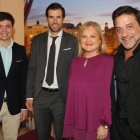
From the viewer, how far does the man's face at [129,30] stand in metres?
1.86

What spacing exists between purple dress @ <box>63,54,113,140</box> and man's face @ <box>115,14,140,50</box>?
274 millimetres

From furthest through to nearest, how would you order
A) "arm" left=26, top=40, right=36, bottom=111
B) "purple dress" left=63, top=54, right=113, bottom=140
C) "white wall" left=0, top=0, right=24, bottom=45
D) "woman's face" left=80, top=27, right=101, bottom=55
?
"white wall" left=0, top=0, right=24, bottom=45
"arm" left=26, top=40, right=36, bottom=111
"woman's face" left=80, top=27, right=101, bottom=55
"purple dress" left=63, top=54, right=113, bottom=140

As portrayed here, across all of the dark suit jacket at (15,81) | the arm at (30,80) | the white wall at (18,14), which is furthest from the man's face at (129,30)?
the white wall at (18,14)

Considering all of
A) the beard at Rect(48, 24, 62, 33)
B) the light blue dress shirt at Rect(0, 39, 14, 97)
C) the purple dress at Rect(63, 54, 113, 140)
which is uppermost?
the beard at Rect(48, 24, 62, 33)

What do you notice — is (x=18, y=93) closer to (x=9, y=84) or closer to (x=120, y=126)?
(x=9, y=84)

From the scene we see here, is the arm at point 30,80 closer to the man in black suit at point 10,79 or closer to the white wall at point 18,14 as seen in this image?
the man in black suit at point 10,79

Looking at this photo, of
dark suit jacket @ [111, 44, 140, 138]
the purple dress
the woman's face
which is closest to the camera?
dark suit jacket @ [111, 44, 140, 138]

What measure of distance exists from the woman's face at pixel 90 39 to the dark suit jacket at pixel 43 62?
1.30 ft

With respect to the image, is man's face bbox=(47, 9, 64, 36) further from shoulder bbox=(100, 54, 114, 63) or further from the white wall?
the white wall

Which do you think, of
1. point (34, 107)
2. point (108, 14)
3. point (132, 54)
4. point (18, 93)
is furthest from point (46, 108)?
point (108, 14)

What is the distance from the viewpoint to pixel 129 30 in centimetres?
186

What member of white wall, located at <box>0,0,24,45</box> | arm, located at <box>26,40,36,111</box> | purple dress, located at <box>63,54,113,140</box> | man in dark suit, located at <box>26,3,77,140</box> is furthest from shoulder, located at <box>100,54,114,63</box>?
white wall, located at <box>0,0,24,45</box>

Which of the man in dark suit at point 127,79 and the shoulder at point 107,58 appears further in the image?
the shoulder at point 107,58

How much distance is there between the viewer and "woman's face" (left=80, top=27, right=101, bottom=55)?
217cm
